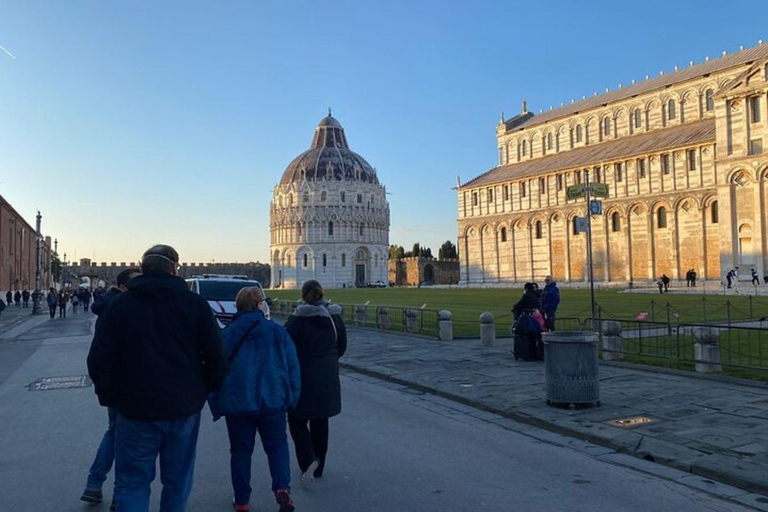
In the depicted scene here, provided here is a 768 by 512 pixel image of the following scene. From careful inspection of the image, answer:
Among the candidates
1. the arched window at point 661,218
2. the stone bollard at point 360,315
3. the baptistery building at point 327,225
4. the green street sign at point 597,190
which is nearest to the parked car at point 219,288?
the stone bollard at point 360,315

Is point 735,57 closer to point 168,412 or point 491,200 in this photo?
point 491,200

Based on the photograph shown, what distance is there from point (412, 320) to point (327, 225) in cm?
10823

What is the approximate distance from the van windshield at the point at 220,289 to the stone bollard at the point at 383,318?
19.8 ft

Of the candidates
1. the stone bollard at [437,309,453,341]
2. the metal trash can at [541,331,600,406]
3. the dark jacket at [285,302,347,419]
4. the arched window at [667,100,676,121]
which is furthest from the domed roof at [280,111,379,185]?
the dark jacket at [285,302,347,419]

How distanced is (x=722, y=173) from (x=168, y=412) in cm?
5458

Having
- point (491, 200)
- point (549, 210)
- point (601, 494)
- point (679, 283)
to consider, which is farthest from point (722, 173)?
point (601, 494)

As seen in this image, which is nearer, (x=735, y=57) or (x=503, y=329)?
(x=503, y=329)

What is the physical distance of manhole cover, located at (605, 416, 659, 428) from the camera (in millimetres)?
7922

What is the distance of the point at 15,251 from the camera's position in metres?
65.1

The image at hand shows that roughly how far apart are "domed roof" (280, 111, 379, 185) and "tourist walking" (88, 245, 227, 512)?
127110mm

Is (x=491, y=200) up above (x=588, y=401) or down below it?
above

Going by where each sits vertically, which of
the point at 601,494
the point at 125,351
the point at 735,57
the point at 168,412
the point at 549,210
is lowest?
the point at 601,494

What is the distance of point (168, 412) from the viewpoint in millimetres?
3939

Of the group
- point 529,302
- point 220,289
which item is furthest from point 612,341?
point 220,289
